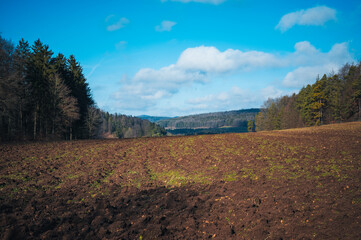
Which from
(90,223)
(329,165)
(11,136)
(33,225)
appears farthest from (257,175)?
(11,136)

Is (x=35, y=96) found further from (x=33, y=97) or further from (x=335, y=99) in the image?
(x=335, y=99)

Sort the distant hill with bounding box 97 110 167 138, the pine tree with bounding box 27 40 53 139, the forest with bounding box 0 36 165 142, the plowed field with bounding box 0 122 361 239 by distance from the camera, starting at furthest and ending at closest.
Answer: the distant hill with bounding box 97 110 167 138 < the pine tree with bounding box 27 40 53 139 < the forest with bounding box 0 36 165 142 < the plowed field with bounding box 0 122 361 239

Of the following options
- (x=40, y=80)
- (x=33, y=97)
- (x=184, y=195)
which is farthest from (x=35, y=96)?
(x=184, y=195)

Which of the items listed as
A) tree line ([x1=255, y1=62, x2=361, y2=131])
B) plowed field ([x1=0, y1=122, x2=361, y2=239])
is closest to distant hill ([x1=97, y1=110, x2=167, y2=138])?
tree line ([x1=255, y1=62, x2=361, y2=131])

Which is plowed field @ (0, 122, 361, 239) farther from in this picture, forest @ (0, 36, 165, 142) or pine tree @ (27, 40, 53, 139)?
pine tree @ (27, 40, 53, 139)

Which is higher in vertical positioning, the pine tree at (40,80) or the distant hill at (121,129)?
the pine tree at (40,80)

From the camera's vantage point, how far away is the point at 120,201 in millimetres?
8055

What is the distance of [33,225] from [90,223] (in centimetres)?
180

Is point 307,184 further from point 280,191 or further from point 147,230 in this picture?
point 147,230

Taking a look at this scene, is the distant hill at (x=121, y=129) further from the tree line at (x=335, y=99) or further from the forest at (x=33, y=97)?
the tree line at (x=335, y=99)

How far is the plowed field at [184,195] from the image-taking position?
220 inches

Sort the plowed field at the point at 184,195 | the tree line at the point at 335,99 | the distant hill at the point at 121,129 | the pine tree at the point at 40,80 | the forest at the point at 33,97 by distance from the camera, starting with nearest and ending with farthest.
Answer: the plowed field at the point at 184,195
the forest at the point at 33,97
the pine tree at the point at 40,80
the tree line at the point at 335,99
the distant hill at the point at 121,129

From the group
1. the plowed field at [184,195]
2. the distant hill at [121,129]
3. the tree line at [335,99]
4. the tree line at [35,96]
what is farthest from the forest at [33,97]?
the tree line at [335,99]

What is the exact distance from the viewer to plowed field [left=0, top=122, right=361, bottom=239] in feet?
18.4
